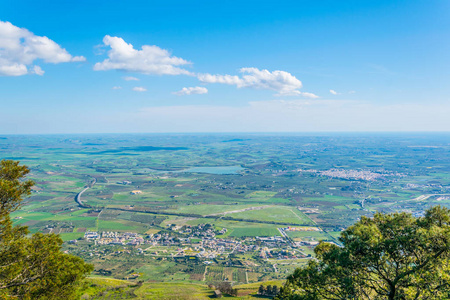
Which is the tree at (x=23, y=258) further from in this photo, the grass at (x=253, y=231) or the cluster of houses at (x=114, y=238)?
the grass at (x=253, y=231)

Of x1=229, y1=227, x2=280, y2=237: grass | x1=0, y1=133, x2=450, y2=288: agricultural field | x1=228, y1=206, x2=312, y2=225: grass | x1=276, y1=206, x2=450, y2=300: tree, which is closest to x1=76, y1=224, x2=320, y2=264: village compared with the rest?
x1=0, y1=133, x2=450, y2=288: agricultural field

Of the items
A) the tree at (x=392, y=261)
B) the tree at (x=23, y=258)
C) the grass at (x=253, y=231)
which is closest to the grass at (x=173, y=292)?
the tree at (x=23, y=258)

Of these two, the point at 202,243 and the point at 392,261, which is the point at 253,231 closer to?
the point at 202,243

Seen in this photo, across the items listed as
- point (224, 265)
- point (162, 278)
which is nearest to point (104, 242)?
point (162, 278)

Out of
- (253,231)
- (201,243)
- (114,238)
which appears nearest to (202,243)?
(201,243)

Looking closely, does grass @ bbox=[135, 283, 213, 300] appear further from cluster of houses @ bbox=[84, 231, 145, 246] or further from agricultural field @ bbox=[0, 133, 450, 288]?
cluster of houses @ bbox=[84, 231, 145, 246]
